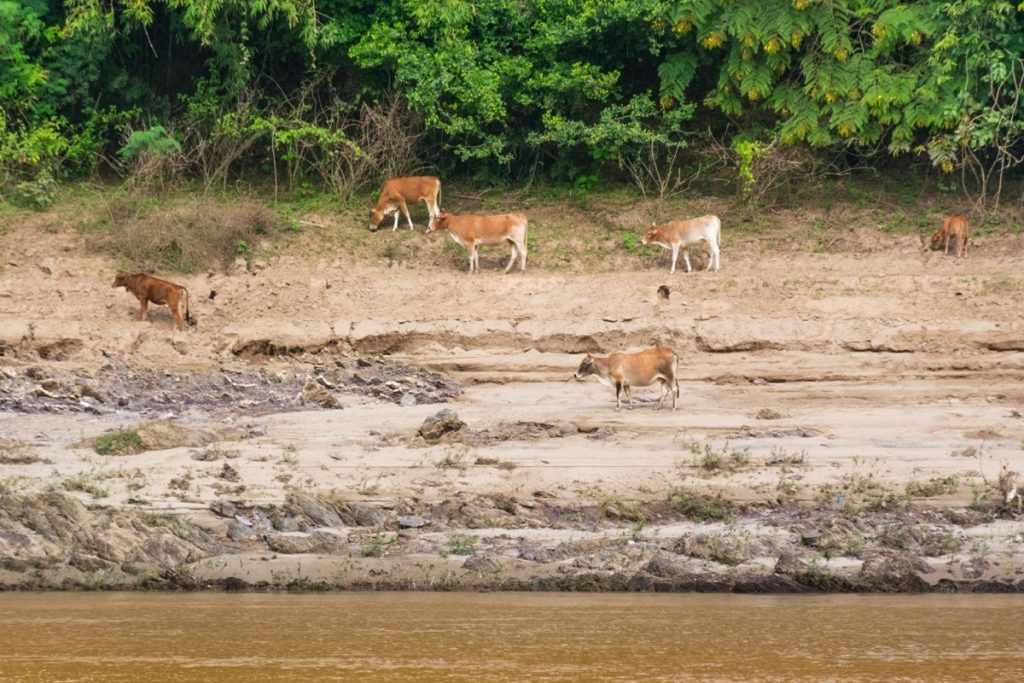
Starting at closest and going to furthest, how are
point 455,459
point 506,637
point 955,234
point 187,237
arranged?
point 506,637, point 455,459, point 955,234, point 187,237

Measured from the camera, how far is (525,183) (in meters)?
23.5

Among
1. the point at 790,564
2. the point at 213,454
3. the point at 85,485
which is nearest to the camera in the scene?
the point at 790,564

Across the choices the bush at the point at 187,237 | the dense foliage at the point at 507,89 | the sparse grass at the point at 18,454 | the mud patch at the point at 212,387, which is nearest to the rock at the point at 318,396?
the mud patch at the point at 212,387

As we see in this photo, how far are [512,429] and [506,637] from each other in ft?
17.9

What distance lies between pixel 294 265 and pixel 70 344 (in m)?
3.31

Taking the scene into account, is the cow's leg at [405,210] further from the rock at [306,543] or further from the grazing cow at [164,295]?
the rock at [306,543]

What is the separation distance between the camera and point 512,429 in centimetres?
1418

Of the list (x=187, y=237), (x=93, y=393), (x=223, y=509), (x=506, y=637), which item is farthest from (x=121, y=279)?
(x=506, y=637)

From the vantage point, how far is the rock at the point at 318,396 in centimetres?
1588

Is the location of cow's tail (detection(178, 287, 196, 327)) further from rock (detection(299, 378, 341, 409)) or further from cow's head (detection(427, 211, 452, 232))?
rock (detection(299, 378, 341, 409))

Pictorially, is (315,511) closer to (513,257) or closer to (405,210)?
(513,257)

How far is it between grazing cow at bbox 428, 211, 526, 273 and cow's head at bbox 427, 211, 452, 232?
0.20 metres

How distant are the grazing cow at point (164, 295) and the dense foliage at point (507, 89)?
138 inches

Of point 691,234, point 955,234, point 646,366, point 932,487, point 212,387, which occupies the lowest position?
point 212,387
